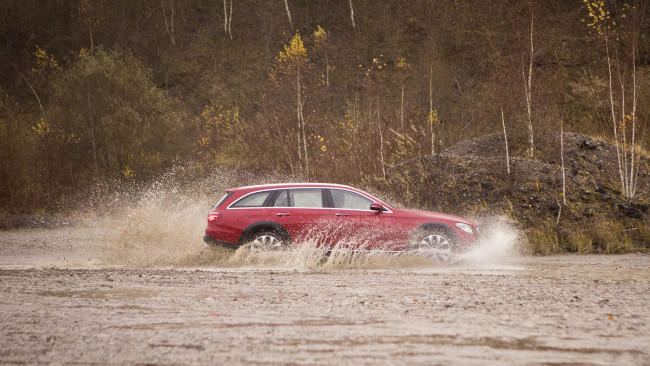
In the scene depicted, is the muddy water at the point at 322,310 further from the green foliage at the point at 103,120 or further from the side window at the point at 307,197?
the green foliage at the point at 103,120

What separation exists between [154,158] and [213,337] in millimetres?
27767

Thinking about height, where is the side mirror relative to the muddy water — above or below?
above

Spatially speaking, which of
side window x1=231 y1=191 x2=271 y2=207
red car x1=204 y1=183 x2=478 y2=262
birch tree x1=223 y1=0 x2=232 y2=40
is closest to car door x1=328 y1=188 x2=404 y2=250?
red car x1=204 y1=183 x2=478 y2=262

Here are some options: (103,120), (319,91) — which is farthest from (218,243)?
(319,91)

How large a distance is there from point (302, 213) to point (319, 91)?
1392 inches

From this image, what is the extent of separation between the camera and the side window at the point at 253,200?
11.5 meters

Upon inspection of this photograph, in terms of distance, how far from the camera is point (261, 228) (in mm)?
11398

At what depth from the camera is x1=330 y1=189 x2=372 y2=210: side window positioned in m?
11.6

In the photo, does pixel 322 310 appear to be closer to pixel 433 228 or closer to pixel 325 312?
pixel 325 312

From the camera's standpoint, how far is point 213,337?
5.26m

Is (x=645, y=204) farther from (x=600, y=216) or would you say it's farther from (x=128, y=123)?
(x=128, y=123)

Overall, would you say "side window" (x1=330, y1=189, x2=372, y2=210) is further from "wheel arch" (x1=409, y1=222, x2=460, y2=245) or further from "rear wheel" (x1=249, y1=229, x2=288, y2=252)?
"rear wheel" (x1=249, y1=229, x2=288, y2=252)

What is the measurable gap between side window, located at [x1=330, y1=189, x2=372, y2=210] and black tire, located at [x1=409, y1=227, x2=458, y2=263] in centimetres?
112

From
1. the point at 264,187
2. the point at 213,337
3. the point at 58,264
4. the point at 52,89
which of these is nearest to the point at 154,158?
the point at 52,89
